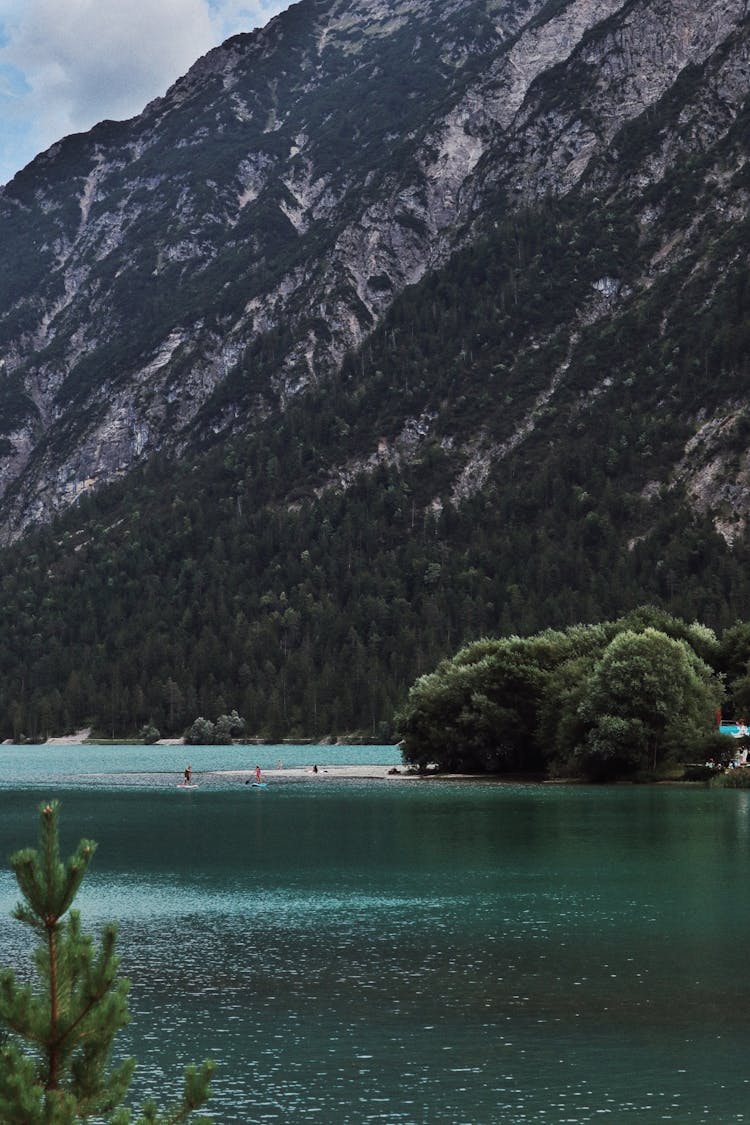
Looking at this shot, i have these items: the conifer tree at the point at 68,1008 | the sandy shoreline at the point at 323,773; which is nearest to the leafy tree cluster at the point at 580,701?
the sandy shoreline at the point at 323,773

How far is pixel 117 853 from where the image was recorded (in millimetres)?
87500

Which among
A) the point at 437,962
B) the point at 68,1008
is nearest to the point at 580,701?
the point at 437,962

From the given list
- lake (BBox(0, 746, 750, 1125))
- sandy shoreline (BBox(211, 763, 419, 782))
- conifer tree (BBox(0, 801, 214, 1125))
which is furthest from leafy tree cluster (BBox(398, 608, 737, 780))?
conifer tree (BBox(0, 801, 214, 1125))

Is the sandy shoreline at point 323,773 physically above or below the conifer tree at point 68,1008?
below

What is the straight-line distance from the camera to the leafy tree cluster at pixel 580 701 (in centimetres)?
14000

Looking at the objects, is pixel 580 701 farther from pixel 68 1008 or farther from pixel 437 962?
pixel 68 1008

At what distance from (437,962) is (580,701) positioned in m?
95.3

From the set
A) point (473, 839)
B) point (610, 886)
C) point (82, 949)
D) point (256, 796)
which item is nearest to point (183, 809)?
point (256, 796)

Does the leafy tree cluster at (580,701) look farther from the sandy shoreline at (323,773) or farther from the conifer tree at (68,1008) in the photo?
the conifer tree at (68,1008)

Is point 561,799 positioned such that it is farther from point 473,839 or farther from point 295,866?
point 295,866

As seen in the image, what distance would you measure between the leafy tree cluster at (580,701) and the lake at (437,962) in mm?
33415

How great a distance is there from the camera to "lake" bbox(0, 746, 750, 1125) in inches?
1320

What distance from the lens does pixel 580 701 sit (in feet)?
470

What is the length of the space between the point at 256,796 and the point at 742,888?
83.8 metres
